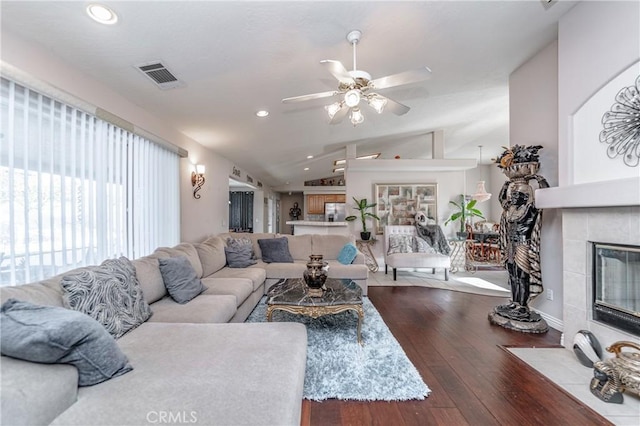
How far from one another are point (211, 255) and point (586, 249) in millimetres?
3929

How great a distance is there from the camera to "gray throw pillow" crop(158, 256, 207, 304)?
2449mm

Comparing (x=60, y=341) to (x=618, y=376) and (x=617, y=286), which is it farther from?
(x=617, y=286)

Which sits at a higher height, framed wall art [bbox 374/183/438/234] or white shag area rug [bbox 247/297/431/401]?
framed wall art [bbox 374/183/438/234]

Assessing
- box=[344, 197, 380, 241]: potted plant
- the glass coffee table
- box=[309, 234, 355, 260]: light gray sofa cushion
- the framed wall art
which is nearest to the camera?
the glass coffee table

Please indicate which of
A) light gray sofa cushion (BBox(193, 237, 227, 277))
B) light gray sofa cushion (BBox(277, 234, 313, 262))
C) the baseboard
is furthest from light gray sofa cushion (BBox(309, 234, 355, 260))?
the baseboard

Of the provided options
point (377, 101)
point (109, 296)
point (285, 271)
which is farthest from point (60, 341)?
point (285, 271)

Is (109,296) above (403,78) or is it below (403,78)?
below

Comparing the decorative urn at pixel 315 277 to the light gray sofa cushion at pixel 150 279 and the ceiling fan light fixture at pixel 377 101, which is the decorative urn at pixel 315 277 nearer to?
the light gray sofa cushion at pixel 150 279

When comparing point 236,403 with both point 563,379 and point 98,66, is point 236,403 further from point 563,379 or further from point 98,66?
point 98,66

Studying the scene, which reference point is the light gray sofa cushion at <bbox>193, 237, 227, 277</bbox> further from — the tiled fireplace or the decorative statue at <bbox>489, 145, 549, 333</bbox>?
the tiled fireplace

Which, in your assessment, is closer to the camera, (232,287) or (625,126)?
(625,126)

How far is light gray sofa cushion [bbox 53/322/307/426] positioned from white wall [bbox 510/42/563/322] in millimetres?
2905

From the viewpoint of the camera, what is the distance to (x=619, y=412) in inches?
63.0

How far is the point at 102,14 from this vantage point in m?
1.70
